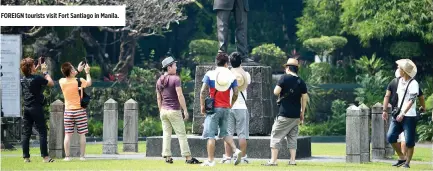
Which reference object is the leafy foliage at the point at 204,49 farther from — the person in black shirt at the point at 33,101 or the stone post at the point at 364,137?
the person in black shirt at the point at 33,101

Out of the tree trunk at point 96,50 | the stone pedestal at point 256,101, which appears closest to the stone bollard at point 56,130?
the stone pedestal at point 256,101

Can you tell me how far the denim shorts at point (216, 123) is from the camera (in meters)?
22.1

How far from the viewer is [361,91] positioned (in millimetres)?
43938

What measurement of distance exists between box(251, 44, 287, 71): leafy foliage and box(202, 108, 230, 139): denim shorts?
26.4 metres

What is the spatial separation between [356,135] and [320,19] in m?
27.4

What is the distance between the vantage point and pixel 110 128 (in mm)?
Result: 28078

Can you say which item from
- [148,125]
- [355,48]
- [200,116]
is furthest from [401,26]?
[200,116]

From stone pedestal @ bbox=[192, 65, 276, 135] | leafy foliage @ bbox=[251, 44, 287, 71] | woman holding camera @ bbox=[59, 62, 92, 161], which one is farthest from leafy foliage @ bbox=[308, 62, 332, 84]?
Result: woman holding camera @ bbox=[59, 62, 92, 161]

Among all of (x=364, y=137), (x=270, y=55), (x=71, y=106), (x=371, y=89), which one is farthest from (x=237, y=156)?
(x=270, y=55)

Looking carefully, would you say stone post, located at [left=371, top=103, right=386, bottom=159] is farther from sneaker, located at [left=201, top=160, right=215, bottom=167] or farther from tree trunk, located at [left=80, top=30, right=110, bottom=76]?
tree trunk, located at [left=80, top=30, right=110, bottom=76]

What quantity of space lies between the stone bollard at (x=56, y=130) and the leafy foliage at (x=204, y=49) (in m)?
25.2

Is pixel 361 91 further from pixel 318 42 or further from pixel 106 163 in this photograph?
pixel 106 163

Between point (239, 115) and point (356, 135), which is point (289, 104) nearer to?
point (239, 115)

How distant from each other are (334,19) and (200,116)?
26699 millimetres
